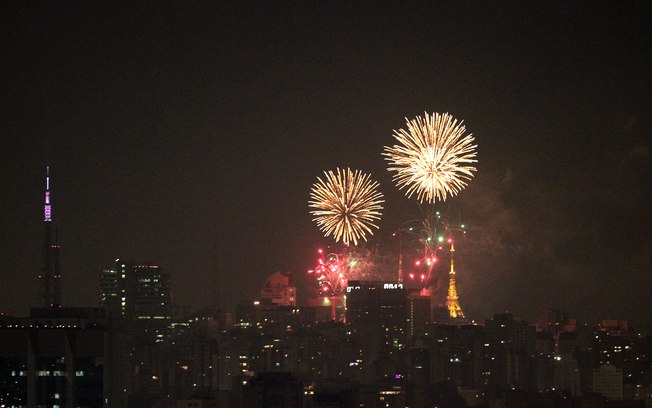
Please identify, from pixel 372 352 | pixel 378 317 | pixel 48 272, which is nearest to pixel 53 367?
pixel 48 272

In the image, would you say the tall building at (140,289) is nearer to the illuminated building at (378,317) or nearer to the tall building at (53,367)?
the illuminated building at (378,317)

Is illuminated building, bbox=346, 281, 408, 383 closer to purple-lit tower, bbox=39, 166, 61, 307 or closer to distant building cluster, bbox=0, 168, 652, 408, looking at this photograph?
distant building cluster, bbox=0, 168, 652, 408

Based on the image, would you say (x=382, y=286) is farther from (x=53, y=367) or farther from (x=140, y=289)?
(x=53, y=367)

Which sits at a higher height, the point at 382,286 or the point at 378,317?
the point at 382,286

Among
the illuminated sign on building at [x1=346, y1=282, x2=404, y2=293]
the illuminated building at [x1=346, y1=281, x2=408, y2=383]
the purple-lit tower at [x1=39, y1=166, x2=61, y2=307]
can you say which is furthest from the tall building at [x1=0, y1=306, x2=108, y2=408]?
the illuminated sign on building at [x1=346, y1=282, x2=404, y2=293]

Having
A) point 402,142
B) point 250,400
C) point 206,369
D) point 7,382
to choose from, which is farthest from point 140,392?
point 7,382

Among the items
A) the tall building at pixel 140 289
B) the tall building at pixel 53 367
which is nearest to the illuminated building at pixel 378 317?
the tall building at pixel 140 289

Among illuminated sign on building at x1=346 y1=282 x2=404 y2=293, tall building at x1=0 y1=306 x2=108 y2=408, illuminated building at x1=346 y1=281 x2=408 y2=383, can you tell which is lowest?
tall building at x1=0 y1=306 x2=108 y2=408

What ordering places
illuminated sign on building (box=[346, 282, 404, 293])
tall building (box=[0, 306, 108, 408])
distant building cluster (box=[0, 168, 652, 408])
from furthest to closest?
illuminated sign on building (box=[346, 282, 404, 293]), distant building cluster (box=[0, 168, 652, 408]), tall building (box=[0, 306, 108, 408])

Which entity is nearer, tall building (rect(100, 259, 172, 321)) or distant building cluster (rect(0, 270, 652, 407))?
distant building cluster (rect(0, 270, 652, 407))
